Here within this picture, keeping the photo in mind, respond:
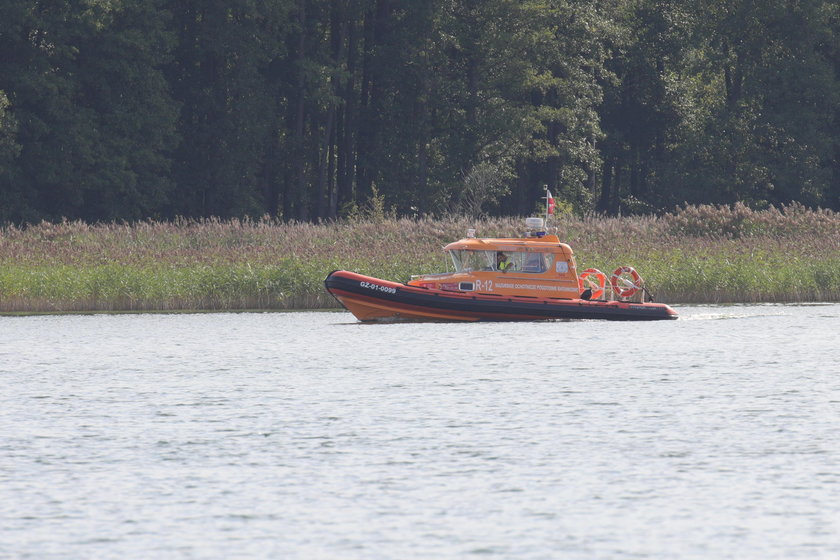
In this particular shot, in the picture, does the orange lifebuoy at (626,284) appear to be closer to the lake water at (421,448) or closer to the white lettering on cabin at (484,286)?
the white lettering on cabin at (484,286)

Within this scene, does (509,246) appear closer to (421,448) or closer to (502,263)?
(502,263)

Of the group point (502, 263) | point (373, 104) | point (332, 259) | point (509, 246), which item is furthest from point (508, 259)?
point (373, 104)

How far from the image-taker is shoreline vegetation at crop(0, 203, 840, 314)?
1384 inches

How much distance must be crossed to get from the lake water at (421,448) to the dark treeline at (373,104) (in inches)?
1250

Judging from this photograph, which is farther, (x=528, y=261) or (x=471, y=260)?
(x=471, y=260)

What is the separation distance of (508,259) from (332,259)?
21.0 feet

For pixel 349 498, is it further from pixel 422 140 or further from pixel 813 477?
pixel 422 140

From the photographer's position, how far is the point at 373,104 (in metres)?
70.4

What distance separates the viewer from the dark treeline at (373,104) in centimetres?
5975

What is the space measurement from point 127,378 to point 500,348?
25.6 ft

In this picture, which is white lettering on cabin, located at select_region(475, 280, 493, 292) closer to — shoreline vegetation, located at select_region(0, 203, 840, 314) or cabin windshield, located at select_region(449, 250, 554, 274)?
cabin windshield, located at select_region(449, 250, 554, 274)

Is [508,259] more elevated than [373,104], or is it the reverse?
[373,104]

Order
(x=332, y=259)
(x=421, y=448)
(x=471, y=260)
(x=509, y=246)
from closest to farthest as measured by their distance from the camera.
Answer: (x=421, y=448)
(x=509, y=246)
(x=471, y=260)
(x=332, y=259)

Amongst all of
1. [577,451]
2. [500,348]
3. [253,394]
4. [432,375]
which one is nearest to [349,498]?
[577,451]
